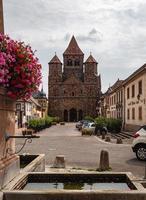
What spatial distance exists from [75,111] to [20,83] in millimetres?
111662

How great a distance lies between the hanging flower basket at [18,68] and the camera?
6598 millimetres

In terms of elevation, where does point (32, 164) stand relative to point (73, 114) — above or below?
below

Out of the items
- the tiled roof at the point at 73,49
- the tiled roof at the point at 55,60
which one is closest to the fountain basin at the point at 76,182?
the tiled roof at the point at 55,60

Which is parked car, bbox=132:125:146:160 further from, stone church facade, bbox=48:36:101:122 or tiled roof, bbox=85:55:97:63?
tiled roof, bbox=85:55:97:63

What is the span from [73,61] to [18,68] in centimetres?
11928

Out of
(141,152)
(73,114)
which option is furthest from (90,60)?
(141,152)

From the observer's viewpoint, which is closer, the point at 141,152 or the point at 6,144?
the point at 6,144

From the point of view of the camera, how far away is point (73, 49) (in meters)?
126

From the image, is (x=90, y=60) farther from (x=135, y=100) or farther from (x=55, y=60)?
(x=135, y=100)

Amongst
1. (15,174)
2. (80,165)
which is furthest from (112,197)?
(80,165)

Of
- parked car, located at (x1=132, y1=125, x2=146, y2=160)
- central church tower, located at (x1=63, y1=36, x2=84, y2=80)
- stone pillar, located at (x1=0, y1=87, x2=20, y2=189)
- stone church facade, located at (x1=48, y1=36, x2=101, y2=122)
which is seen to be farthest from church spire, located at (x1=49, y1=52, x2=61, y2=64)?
stone pillar, located at (x1=0, y1=87, x2=20, y2=189)

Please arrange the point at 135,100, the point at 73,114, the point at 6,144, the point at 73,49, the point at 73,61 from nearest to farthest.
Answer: the point at 6,144 → the point at 135,100 → the point at 73,114 → the point at 73,61 → the point at 73,49

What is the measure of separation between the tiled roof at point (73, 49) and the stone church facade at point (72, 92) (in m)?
0.66

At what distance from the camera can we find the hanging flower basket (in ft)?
21.6
